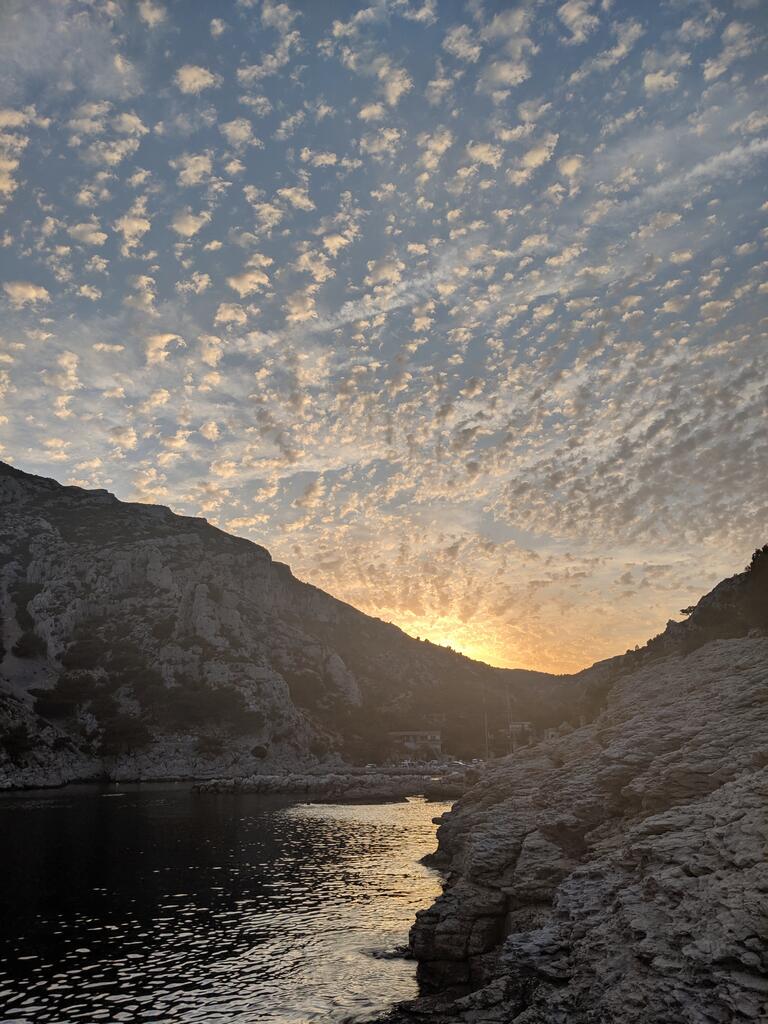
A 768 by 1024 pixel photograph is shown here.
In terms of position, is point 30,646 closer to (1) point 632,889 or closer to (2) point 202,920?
(2) point 202,920

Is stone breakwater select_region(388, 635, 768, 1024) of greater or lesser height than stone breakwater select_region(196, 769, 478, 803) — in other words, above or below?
above

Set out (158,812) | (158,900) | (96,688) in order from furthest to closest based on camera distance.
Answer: (96,688), (158,812), (158,900)

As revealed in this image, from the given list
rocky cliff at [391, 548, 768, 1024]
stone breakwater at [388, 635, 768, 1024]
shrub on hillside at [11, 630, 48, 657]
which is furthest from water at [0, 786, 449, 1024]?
shrub on hillside at [11, 630, 48, 657]

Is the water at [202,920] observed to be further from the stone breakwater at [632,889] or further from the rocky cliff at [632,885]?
the stone breakwater at [632,889]

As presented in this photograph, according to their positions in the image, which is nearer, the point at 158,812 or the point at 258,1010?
the point at 258,1010

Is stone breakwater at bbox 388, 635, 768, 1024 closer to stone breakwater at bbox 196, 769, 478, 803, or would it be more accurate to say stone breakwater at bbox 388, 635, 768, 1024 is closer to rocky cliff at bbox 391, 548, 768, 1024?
rocky cliff at bbox 391, 548, 768, 1024

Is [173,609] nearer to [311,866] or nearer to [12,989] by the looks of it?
[311,866]

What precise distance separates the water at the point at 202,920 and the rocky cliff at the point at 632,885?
4995 millimetres

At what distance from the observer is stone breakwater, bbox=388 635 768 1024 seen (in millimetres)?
14938

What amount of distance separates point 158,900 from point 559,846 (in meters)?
29.0

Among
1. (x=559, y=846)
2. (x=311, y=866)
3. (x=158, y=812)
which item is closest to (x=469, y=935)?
(x=559, y=846)

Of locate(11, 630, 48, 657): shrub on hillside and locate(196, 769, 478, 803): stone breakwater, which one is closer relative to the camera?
locate(196, 769, 478, 803): stone breakwater

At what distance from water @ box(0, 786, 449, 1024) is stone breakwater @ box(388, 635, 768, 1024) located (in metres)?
5.17

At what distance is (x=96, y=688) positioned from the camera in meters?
174
